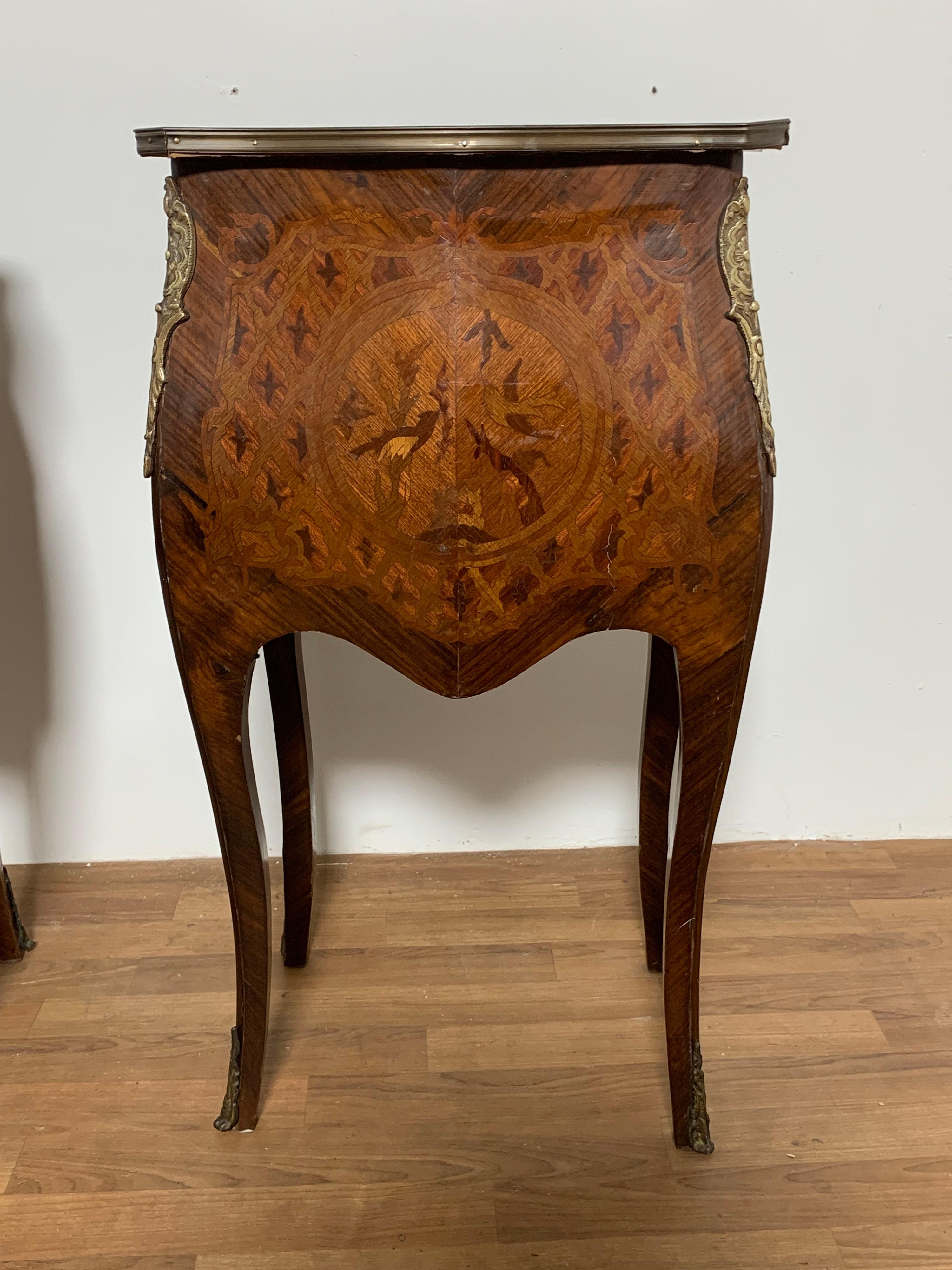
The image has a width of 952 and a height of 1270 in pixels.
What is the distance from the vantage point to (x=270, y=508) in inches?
36.2

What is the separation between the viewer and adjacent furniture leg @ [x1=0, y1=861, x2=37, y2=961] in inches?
55.7

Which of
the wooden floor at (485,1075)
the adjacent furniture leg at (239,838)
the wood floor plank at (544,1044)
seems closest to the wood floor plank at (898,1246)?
the wooden floor at (485,1075)

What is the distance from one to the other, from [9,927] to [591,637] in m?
0.89

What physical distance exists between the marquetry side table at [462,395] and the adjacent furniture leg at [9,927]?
65cm

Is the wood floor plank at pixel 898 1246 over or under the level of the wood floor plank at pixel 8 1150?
under

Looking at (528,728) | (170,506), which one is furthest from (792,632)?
(170,506)

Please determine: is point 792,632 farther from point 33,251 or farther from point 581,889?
point 33,251

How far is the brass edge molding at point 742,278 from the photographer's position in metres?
0.87

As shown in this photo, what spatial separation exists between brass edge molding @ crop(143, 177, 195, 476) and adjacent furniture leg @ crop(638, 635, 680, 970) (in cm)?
64

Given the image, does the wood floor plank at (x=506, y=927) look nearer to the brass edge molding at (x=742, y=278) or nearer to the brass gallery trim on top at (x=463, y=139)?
the brass edge molding at (x=742, y=278)

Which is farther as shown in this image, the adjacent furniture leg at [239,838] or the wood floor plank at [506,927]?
the wood floor plank at [506,927]

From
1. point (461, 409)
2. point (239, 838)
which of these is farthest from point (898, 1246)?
point (461, 409)

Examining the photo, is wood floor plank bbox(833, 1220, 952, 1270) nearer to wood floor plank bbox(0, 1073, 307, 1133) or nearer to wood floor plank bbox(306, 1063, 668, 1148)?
wood floor plank bbox(306, 1063, 668, 1148)

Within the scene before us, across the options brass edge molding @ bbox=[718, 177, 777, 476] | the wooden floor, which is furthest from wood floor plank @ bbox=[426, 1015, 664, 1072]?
brass edge molding @ bbox=[718, 177, 777, 476]
